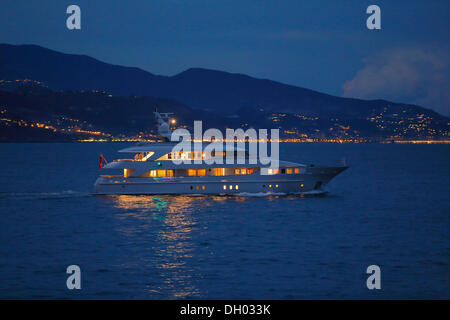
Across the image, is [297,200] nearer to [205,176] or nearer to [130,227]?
[205,176]

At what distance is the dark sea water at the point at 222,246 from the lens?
2533 centimetres

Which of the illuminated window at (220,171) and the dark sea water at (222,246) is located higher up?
the illuminated window at (220,171)

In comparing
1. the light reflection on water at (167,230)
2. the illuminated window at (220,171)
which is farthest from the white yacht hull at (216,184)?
the light reflection on water at (167,230)

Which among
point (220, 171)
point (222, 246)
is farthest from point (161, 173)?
point (222, 246)

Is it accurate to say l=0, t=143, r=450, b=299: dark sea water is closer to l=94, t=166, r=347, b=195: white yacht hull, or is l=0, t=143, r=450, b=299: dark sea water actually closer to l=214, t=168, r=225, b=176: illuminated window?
l=94, t=166, r=347, b=195: white yacht hull

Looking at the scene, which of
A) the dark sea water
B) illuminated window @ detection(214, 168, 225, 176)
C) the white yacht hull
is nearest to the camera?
the dark sea water

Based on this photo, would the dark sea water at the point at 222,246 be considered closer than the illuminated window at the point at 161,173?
Yes

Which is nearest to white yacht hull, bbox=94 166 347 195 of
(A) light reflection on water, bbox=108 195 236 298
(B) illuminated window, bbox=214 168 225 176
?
(B) illuminated window, bbox=214 168 225 176

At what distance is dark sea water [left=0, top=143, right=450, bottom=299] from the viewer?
83.1 feet

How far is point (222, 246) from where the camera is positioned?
33.9 m

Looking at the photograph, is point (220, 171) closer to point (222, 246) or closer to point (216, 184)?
point (216, 184)

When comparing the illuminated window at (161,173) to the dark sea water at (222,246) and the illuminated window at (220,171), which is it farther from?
the illuminated window at (220,171)
